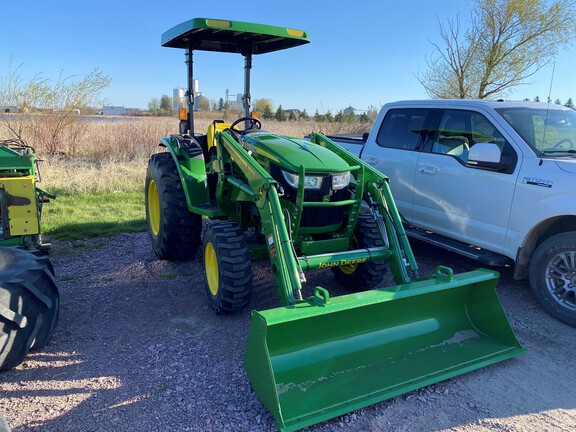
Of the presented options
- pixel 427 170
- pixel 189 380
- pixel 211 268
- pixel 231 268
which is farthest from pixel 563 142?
pixel 189 380

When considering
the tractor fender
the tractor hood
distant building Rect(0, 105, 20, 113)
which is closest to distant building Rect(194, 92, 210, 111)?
the tractor fender

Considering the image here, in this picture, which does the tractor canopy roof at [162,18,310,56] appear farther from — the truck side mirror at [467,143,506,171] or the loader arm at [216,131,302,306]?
the truck side mirror at [467,143,506,171]

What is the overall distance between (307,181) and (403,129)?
2.70m

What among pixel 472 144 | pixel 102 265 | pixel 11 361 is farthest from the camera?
pixel 102 265

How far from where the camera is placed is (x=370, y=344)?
330 centimetres

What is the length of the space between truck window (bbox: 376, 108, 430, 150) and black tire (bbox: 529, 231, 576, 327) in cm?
205

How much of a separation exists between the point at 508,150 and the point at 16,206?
5.10 meters

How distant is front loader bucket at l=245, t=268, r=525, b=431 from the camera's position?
2.78m

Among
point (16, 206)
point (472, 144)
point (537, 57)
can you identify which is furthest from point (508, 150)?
point (537, 57)

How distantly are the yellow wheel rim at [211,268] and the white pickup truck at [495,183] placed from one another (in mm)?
2681

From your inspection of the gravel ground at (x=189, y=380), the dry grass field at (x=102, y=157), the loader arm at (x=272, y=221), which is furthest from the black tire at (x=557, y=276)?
the dry grass field at (x=102, y=157)

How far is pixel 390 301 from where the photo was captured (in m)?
3.30

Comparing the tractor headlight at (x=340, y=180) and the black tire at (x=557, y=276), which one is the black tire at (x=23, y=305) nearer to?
the tractor headlight at (x=340, y=180)

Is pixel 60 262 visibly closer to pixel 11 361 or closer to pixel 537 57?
pixel 11 361
